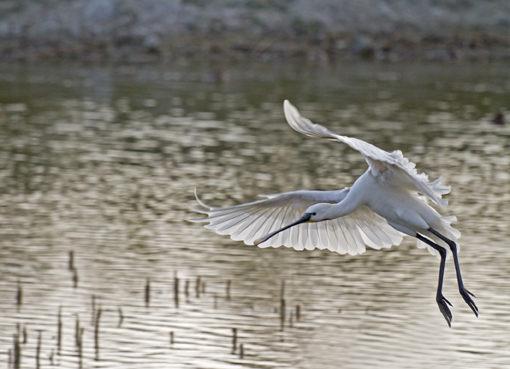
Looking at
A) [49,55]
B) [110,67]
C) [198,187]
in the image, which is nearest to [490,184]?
[198,187]

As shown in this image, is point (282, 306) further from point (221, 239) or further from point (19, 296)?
point (221, 239)

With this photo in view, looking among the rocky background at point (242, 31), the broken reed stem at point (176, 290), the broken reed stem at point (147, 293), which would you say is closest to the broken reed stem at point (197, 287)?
the broken reed stem at point (176, 290)

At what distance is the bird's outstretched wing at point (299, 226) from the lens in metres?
8.62

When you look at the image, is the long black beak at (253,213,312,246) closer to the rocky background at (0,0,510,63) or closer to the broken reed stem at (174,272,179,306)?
the broken reed stem at (174,272,179,306)

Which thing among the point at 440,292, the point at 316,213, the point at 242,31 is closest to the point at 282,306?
the point at 440,292

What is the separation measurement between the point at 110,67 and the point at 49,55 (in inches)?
116

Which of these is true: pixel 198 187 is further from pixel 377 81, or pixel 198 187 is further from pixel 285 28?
pixel 285 28

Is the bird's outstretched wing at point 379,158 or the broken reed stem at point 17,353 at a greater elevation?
the bird's outstretched wing at point 379,158

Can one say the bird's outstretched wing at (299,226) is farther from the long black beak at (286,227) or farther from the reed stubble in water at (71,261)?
the reed stubble in water at (71,261)

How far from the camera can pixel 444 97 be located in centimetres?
2881

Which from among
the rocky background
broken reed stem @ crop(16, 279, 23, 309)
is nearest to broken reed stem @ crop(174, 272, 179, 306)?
broken reed stem @ crop(16, 279, 23, 309)

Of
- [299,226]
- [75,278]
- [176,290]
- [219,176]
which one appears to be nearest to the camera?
[299,226]

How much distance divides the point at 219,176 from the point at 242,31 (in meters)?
23.4

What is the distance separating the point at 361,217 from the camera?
921cm
